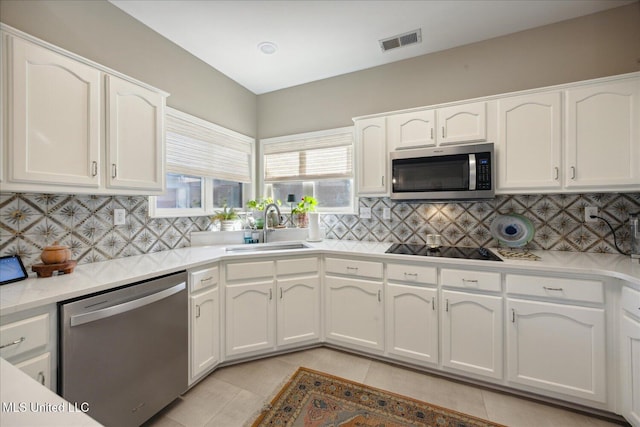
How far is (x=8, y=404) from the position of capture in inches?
21.7

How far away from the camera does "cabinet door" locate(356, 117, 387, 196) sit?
8.00 feet

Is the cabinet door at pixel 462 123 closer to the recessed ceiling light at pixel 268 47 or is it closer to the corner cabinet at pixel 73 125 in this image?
the recessed ceiling light at pixel 268 47

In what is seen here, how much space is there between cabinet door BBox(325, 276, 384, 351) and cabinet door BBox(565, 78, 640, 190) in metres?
1.65

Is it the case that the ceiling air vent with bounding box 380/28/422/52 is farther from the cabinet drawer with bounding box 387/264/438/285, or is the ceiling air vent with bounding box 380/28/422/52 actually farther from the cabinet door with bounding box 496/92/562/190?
the cabinet drawer with bounding box 387/264/438/285

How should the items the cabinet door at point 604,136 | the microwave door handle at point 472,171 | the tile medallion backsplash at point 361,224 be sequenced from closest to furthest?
the tile medallion backsplash at point 361,224 < the cabinet door at point 604,136 < the microwave door handle at point 472,171

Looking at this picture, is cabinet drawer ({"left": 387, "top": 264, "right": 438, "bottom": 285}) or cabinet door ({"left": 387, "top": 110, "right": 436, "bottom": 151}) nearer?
cabinet drawer ({"left": 387, "top": 264, "right": 438, "bottom": 285})

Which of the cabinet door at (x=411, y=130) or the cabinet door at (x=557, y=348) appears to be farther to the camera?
the cabinet door at (x=411, y=130)

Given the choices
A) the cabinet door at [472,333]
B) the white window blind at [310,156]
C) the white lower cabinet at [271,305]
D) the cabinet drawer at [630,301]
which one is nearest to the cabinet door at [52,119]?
the white lower cabinet at [271,305]

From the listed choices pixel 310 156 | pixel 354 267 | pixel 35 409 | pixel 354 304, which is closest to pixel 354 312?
pixel 354 304

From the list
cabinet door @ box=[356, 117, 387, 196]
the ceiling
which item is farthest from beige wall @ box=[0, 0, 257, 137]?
cabinet door @ box=[356, 117, 387, 196]

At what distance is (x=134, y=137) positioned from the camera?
1787mm

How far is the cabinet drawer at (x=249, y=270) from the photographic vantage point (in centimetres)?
212

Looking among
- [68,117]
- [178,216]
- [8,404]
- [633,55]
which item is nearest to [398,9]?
[633,55]

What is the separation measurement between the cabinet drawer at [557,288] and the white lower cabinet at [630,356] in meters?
0.12
